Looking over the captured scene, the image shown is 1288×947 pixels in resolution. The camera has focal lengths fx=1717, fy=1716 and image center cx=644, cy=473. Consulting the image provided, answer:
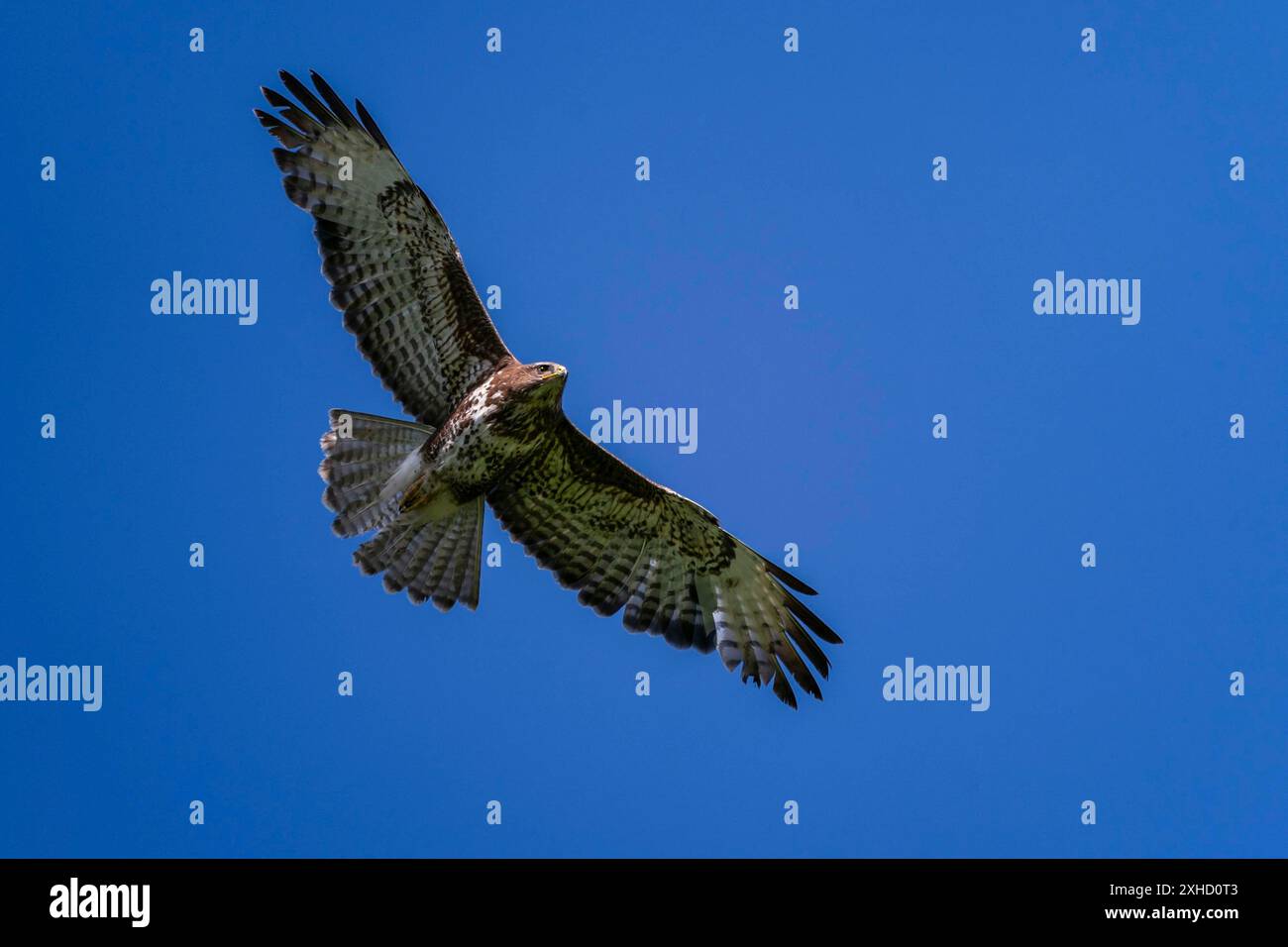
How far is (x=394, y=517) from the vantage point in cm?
929

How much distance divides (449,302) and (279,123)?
1.30 m

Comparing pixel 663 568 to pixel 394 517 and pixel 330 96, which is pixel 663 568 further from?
pixel 330 96

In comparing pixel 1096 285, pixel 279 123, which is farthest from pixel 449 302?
pixel 1096 285

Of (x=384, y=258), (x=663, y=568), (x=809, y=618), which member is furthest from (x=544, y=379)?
(x=809, y=618)

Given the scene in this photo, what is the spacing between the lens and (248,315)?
1105 centimetres

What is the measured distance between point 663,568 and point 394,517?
1.59 m

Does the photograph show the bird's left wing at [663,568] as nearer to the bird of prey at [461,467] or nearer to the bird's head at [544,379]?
the bird of prey at [461,467]

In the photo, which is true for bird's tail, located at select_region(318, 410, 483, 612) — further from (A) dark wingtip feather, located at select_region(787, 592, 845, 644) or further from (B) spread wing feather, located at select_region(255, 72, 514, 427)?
(A) dark wingtip feather, located at select_region(787, 592, 845, 644)

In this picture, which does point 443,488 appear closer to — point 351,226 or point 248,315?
point 351,226

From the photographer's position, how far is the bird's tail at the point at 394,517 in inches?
361

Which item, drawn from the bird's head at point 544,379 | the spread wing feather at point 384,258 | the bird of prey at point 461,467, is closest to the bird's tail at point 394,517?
the bird of prey at point 461,467

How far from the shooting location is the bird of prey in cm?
914

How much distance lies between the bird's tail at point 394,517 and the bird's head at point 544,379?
0.70 metres
